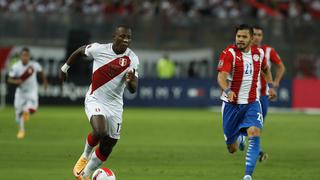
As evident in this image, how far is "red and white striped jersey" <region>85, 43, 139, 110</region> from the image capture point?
42.3 feet

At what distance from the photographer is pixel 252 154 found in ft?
43.4

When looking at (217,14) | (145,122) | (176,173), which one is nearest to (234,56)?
(176,173)

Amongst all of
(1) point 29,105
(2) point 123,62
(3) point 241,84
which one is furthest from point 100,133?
(1) point 29,105

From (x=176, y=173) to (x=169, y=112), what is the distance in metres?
20.3

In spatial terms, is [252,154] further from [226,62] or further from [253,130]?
[226,62]

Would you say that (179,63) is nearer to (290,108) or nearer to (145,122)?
(290,108)

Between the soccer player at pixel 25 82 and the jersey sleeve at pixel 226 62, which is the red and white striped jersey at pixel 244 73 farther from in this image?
the soccer player at pixel 25 82

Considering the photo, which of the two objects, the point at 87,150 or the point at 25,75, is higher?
the point at 87,150

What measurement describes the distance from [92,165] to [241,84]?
9.54 feet

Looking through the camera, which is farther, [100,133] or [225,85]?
[225,85]

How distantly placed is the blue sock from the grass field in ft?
2.94

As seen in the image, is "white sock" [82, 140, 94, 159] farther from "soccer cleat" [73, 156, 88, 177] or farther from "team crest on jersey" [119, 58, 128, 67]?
"team crest on jersey" [119, 58, 128, 67]

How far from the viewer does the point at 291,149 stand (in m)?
20.0

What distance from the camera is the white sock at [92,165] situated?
12.7m
